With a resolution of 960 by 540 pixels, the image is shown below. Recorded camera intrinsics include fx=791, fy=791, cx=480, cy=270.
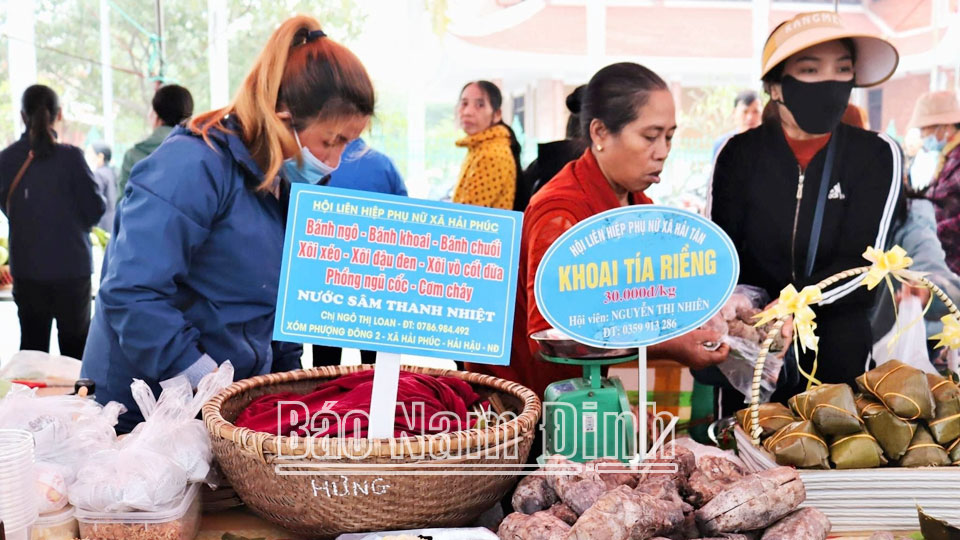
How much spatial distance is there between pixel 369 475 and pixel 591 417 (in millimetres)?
429

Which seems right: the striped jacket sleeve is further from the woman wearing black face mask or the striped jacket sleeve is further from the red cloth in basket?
the red cloth in basket

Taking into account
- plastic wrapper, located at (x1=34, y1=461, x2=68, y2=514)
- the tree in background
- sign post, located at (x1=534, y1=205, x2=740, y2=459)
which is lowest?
plastic wrapper, located at (x1=34, y1=461, x2=68, y2=514)

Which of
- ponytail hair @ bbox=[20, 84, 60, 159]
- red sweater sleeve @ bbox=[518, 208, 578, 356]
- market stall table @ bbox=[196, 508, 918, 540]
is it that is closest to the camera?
market stall table @ bbox=[196, 508, 918, 540]

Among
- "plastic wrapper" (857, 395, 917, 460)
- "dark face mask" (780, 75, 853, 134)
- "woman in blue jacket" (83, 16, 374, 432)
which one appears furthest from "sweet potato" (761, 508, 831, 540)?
"dark face mask" (780, 75, 853, 134)

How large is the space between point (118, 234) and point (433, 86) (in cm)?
350

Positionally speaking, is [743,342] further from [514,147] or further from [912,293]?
[514,147]

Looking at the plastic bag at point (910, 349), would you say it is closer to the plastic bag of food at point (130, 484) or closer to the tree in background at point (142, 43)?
the plastic bag of food at point (130, 484)

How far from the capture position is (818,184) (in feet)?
6.89

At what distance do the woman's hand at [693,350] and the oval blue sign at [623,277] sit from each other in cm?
36

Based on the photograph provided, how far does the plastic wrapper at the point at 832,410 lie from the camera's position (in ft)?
3.99

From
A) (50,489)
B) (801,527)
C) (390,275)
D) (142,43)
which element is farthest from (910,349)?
(142,43)

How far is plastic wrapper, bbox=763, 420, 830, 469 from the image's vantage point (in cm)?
118

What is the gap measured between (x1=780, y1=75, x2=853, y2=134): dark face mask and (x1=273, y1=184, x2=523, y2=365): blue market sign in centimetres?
128

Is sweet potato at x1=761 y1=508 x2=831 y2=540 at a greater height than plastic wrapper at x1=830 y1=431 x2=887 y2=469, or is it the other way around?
plastic wrapper at x1=830 y1=431 x2=887 y2=469
